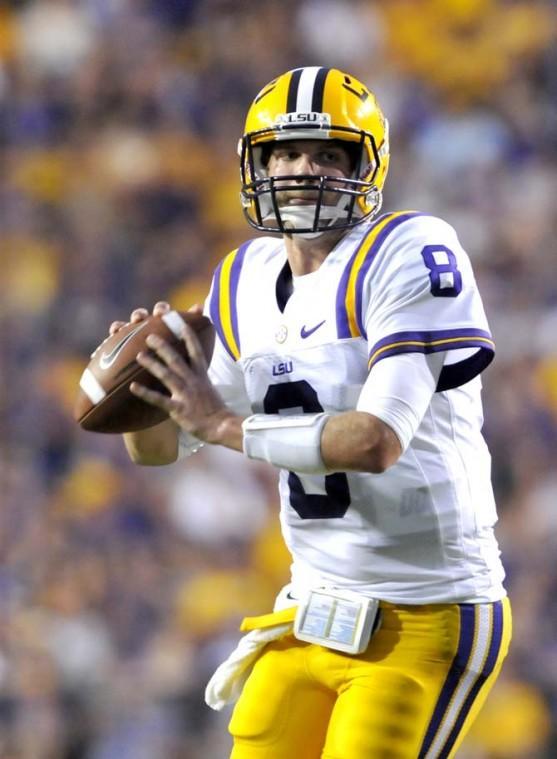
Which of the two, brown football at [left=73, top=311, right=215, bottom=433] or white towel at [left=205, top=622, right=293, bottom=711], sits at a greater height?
brown football at [left=73, top=311, right=215, bottom=433]

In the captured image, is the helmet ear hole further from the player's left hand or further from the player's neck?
the player's left hand

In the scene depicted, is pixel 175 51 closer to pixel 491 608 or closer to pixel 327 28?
pixel 327 28

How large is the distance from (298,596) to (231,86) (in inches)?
129

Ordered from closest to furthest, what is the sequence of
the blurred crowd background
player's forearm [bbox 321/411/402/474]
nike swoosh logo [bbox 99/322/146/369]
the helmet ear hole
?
player's forearm [bbox 321/411/402/474]
nike swoosh logo [bbox 99/322/146/369]
the helmet ear hole
the blurred crowd background

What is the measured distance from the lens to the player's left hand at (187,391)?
1931 mm

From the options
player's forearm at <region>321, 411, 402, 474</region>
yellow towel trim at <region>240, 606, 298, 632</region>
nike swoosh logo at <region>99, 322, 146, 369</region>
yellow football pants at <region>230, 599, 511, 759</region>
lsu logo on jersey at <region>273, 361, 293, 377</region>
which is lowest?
yellow football pants at <region>230, 599, 511, 759</region>

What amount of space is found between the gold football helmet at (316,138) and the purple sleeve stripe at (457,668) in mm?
696

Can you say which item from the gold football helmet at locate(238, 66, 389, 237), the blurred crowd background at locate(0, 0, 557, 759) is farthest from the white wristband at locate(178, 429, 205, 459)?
the blurred crowd background at locate(0, 0, 557, 759)

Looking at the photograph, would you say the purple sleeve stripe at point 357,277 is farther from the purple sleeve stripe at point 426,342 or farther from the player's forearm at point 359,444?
the player's forearm at point 359,444

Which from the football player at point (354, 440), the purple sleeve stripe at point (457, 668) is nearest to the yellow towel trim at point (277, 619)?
the football player at point (354, 440)

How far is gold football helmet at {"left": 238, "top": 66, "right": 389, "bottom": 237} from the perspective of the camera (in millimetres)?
2160

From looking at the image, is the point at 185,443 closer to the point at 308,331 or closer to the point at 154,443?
the point at 154,443

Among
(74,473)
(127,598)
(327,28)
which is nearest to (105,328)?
(74,473)

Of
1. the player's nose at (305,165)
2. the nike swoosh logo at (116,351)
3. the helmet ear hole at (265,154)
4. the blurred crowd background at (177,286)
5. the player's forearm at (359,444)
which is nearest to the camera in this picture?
the player's forearm at (359,444)
